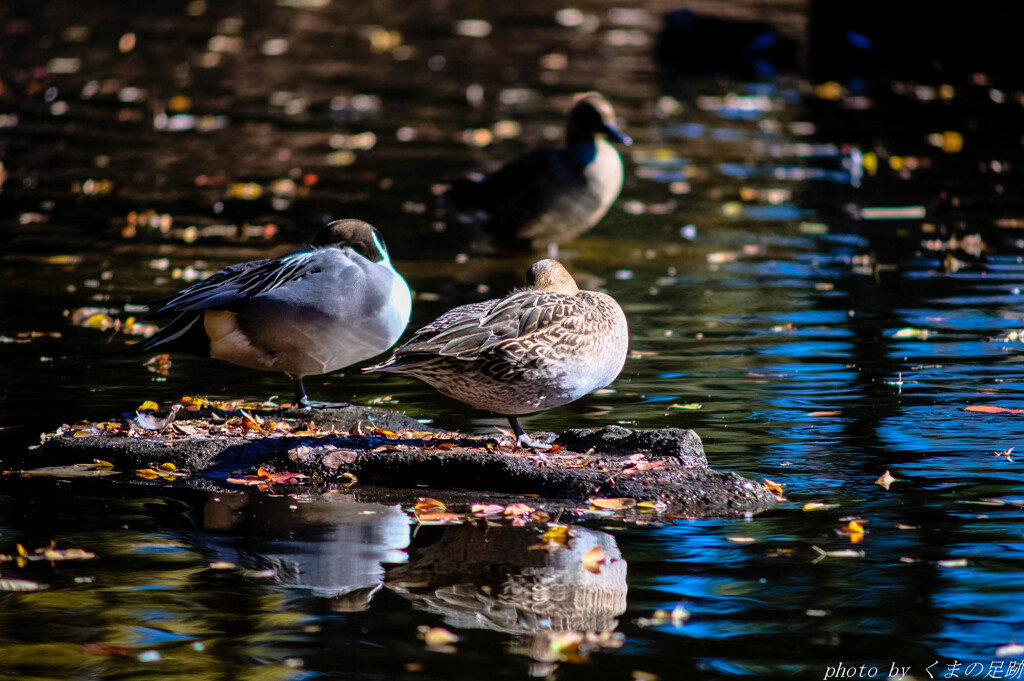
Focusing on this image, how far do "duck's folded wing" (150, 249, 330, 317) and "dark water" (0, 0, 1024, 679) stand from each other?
921 mm

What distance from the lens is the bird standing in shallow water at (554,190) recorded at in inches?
523

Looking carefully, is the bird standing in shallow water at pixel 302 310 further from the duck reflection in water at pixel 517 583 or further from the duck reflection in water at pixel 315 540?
the duck reflection in water at pixel 517 583

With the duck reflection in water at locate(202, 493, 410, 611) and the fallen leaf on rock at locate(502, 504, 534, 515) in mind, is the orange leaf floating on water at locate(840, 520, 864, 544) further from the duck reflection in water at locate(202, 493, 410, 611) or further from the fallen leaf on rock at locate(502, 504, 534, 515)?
the duck reflection in water at locate(202, 493, 410, 611)

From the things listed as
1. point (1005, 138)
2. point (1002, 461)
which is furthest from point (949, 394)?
point (1005, 138)

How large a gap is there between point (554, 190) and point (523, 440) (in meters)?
6.37

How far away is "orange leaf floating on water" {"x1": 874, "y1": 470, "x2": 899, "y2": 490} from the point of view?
22.6 ft

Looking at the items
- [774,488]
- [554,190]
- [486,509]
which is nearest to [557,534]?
[486,509]

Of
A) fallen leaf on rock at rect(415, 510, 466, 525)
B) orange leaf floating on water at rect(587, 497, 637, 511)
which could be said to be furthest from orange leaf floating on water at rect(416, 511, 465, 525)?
orange leaf floating on water at rect(587, 497, 637, 511)

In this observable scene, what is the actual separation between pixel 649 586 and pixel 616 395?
128 inches

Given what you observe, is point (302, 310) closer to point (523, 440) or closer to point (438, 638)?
point (523, 440)

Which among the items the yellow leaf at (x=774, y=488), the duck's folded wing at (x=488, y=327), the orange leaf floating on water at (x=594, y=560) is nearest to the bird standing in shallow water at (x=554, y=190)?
the duck's folded wing at (x=488, y=327)

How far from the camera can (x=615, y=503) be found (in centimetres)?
653

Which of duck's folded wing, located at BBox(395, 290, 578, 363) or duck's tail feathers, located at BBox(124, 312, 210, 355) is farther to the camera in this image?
duck's tail feathers, located at BBox(124, 312, 210, 355)

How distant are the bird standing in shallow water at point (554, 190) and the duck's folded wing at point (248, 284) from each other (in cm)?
564
